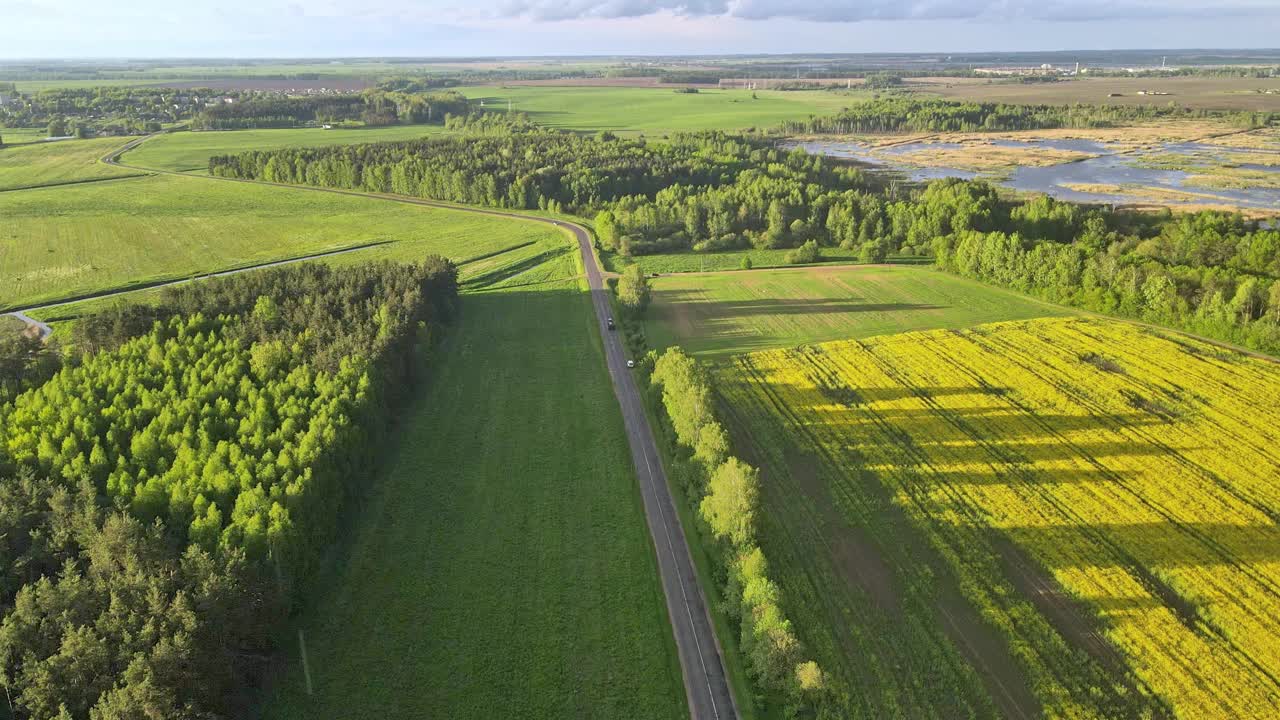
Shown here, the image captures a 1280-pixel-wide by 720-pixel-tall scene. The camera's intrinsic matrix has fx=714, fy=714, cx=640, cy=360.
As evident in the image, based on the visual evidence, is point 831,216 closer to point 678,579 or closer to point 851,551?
point 851,551

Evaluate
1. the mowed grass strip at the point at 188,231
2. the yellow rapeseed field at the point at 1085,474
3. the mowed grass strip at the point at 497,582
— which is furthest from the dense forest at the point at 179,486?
the mowed grass strip at the point at 188,231

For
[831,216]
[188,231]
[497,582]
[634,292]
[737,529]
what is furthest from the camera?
[188,231]

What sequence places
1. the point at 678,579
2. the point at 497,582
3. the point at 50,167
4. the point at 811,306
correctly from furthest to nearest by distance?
the point at 50,167 < the point at 811,306 < the point at 678,579 < the point at 497,582

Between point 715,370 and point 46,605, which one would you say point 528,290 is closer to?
point 715,370

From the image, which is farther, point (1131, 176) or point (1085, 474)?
point (1131, 176)

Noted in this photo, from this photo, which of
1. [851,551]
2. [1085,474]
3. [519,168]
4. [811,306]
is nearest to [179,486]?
Answer: [851,551]
